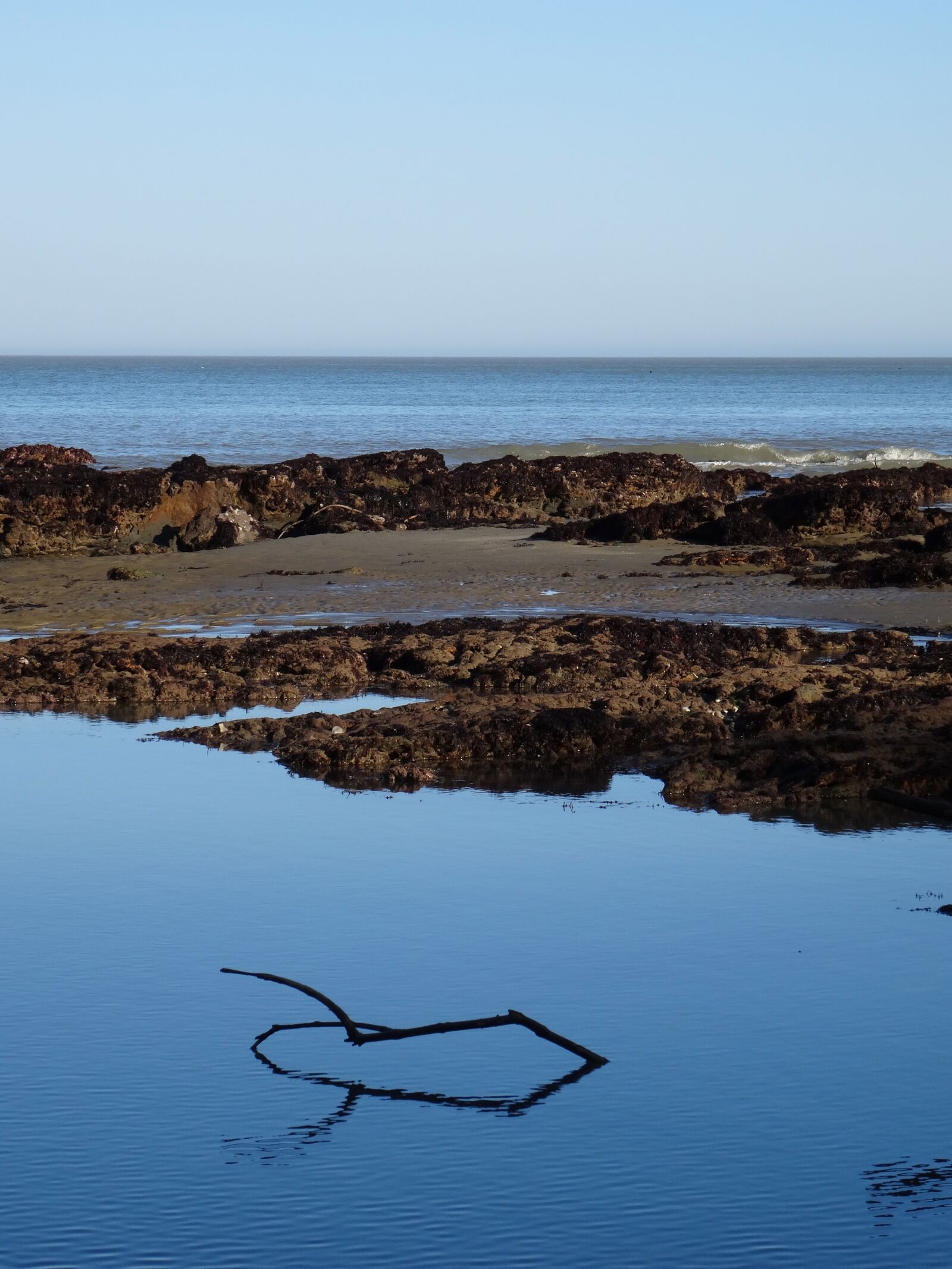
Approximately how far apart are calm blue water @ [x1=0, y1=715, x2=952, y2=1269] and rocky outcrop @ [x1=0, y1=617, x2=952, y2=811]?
0.82 meters

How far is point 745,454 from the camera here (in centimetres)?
3834

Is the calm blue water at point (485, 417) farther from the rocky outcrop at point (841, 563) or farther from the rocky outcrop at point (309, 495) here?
the rocky outcrop at point (841, 563)

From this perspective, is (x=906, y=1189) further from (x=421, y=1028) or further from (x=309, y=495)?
(x=309, y=495)

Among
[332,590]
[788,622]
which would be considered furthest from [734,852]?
[332,590]

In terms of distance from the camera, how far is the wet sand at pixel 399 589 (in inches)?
550

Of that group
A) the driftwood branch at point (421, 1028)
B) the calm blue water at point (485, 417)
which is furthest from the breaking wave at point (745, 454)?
the driftwood branch at point (421, 1028)

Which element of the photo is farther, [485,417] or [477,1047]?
[485,417]

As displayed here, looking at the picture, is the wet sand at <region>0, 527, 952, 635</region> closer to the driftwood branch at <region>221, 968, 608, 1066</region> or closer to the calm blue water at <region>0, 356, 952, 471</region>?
the driftwood branch at <region>221, 968, 608, 1066</region>

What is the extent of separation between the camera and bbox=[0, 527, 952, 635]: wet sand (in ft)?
45.8

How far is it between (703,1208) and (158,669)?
7.87 m

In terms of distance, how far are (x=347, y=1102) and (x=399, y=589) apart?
447 inches

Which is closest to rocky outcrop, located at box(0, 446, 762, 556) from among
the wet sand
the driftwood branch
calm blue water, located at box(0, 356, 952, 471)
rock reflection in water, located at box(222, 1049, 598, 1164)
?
the wet sand

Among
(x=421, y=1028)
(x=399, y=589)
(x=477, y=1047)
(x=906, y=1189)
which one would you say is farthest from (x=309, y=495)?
(x=906, y=1189)

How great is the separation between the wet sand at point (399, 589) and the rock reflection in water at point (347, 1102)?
934cm
